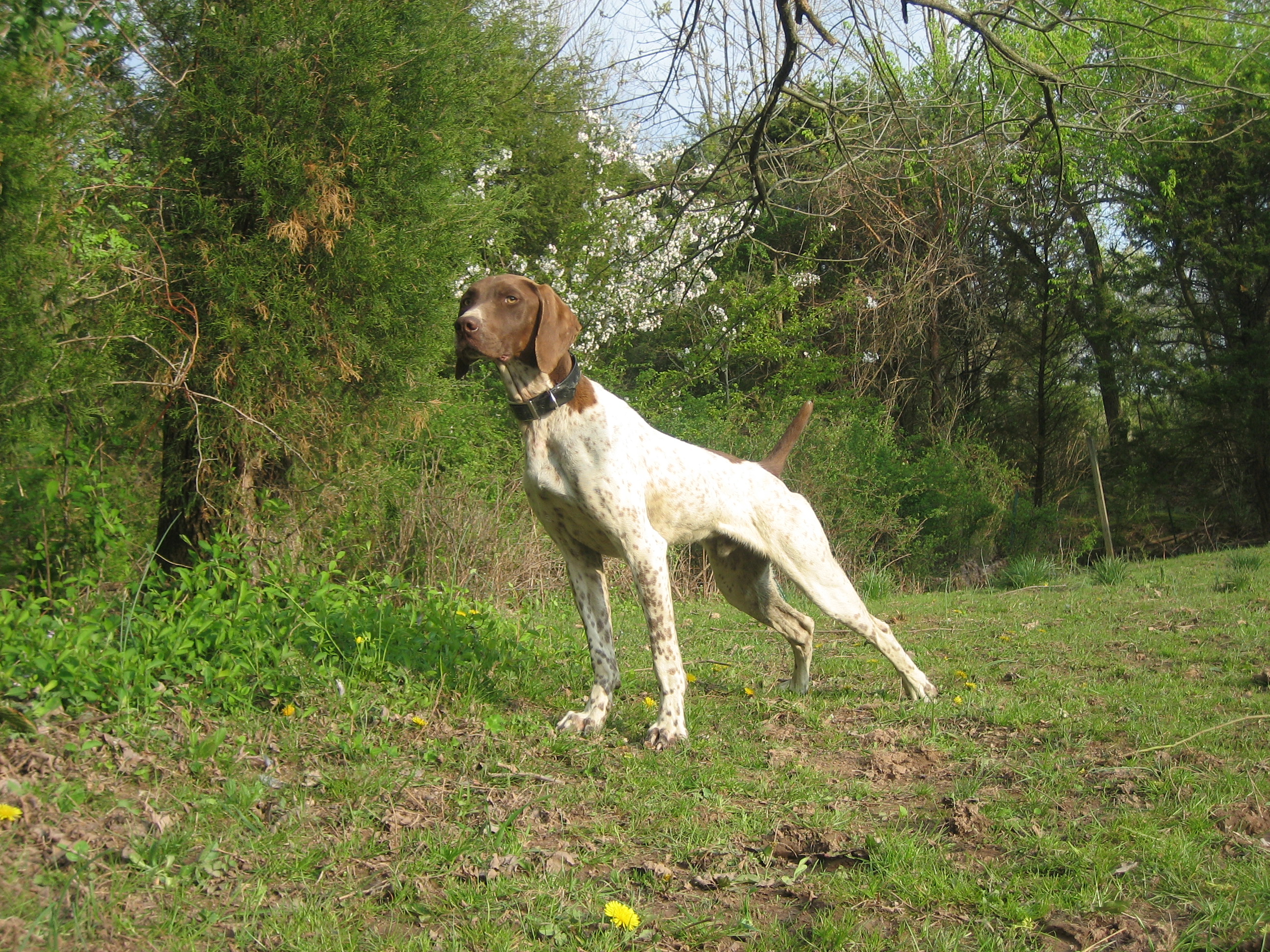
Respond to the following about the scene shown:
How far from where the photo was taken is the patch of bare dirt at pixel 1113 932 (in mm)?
2285

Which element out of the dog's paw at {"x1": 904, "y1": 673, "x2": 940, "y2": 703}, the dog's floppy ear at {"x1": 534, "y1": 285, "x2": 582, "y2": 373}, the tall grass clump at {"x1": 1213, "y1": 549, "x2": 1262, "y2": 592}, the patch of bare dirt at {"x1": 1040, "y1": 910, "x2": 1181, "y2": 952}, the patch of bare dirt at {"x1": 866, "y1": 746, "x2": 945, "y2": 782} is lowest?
the patch of bare dirt at {"x1": 1040, "y1": 910, "x2": 1181, "y2": 952}

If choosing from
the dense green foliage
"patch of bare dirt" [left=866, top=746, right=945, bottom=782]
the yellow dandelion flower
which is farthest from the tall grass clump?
Result: the yellow dandelion flower

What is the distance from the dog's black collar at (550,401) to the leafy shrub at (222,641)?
1095 mm

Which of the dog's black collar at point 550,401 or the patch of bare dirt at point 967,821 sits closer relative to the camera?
the patch of bare dirt at point 967,821

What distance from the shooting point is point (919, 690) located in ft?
15.8

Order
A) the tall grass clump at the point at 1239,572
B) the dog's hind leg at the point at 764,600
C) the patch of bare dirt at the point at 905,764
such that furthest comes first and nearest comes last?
1. the tall grass clump at the point at 1239,572
2. the dog's hind leg at the point at 764,600
3. the patch of bare dirt at the point at 905,764

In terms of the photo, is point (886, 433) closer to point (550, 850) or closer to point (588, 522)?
point (588, 522)

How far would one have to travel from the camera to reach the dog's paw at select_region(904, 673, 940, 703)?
4.80 metres

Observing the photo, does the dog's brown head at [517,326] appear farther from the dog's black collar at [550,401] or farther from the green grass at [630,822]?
the green grass at [630,822]

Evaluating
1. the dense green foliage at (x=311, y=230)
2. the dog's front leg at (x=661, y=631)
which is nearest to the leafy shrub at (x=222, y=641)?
the dense green foliage at (x=311, y=230)

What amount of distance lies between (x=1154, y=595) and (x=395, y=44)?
23.1 feet

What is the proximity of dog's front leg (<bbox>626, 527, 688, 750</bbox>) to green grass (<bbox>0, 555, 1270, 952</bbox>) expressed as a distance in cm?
16

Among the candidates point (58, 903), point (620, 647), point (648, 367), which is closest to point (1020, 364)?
point (648, 367)

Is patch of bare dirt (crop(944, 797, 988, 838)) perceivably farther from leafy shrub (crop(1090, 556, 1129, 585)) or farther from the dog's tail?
leafy shrub (crop(1090, 556, 1129, 585))
